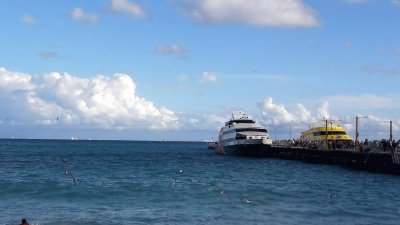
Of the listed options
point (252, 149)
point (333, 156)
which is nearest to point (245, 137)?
point (252, 149)

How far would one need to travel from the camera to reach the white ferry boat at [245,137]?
10688 cm

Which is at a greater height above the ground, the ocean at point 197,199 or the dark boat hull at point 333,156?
the dark boat hull at point 333,156

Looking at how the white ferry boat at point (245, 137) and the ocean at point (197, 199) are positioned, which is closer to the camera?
the ocean at point (197, 199)

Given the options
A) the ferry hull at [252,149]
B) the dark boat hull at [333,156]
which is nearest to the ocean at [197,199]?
the dark boat hull at [333,156]

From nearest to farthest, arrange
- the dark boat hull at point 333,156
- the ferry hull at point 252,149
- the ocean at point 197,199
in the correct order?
1. the ocean at point 197,199
2. the dark boat hull at point 333,156
3. the ferry hull at point 252,149

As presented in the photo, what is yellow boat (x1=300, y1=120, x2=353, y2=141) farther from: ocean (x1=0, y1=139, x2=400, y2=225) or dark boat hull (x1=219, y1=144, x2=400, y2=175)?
ocean (x1=0, y1=139, x2=400, y2=225)

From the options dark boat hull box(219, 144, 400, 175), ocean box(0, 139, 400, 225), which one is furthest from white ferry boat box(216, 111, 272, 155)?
ocean box(0, 139, 400, 225)

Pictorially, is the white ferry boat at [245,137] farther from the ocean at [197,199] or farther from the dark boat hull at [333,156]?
the ocean at [197,199]

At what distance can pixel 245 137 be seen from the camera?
4387 inches

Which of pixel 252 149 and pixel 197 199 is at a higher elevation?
pixel 252 149

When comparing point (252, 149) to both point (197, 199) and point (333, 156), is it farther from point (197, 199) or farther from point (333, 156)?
point (197, 199)

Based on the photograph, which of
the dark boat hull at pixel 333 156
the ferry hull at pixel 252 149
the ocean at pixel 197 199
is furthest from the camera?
the ferry hull at pixel 252 149

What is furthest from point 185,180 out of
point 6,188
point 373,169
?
point 373,169

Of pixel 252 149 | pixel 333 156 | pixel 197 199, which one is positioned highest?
pixel 252 149
